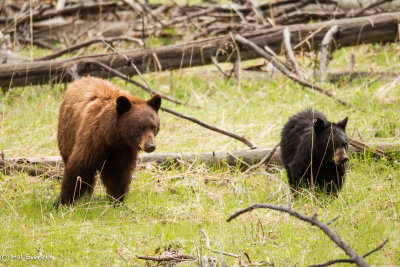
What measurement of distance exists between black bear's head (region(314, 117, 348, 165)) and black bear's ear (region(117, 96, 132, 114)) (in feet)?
6.10

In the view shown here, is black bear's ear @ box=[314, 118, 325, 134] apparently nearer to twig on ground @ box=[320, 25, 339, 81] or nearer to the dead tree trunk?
the dead tree trunk

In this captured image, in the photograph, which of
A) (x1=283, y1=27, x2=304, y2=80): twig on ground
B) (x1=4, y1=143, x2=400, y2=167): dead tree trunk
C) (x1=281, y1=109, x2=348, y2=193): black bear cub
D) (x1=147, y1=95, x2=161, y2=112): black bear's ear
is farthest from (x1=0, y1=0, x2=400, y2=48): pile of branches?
(x1=147, y1=95, x2=161, y2=112): black bear's ear

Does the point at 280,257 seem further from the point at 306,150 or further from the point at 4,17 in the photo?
the point at 4,17

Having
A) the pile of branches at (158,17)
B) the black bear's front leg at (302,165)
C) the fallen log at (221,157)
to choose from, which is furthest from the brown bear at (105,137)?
the pile of branches at (158,17)

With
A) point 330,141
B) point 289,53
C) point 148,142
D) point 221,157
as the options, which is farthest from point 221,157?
point 289,53

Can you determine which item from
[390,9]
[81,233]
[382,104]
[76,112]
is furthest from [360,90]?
[81,233]

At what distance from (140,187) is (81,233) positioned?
130 centimetres

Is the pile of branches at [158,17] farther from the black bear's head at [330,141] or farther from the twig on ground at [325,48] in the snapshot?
the black bear's head at [330,141]

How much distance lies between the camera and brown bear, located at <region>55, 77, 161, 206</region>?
187 inches

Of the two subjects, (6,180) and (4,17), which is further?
(4,17)

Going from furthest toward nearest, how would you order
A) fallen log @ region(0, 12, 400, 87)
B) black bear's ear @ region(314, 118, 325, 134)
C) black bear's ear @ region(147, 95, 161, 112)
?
fallen log @ region(0, 12, 400, 87)
black bear's ear @ region(314, 118, 325, 134)
black bear's ear @ region(147, 95, 161, 112)

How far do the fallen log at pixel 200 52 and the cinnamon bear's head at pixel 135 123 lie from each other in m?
3.46

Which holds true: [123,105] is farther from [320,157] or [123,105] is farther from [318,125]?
[320,157]

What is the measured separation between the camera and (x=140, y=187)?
558 cm
